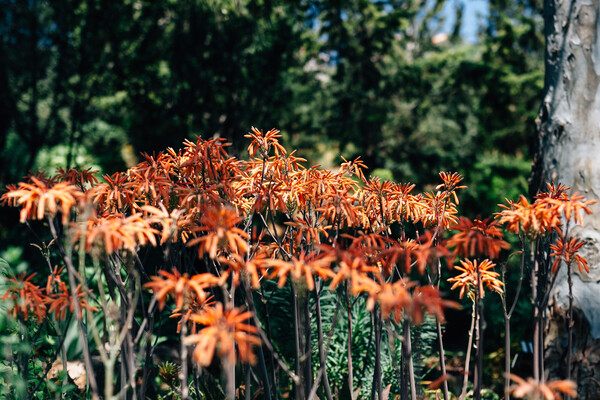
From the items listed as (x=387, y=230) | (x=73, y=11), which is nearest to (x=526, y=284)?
(x=387, y=230)

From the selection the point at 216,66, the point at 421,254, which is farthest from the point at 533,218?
the point at 216,66

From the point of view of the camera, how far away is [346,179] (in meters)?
1.92

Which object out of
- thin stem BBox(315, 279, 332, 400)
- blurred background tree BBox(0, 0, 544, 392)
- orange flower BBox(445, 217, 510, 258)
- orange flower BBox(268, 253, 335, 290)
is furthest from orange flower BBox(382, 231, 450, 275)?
blurred background tree BBox(0, 0, 544, 392)

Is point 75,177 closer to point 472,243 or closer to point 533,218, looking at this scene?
point 472,243

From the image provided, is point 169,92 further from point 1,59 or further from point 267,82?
point 1,59

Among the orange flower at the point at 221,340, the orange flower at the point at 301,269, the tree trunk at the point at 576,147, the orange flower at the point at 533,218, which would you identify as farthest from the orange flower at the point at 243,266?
the tree trunk at the point at 576,147

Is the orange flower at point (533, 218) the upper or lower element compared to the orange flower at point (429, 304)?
upper

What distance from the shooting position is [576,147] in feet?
7.98

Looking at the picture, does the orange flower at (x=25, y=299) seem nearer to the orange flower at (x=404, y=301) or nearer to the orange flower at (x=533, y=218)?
the orange flower at (x=404, y=301)

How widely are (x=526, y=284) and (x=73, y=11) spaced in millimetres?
6746

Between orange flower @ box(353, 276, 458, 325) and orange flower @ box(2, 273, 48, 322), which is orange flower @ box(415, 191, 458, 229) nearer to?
orange flower @ box(353, 276, 458, 325)

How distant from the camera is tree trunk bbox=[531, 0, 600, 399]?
2.16 meters

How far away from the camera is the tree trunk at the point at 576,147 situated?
2.16m

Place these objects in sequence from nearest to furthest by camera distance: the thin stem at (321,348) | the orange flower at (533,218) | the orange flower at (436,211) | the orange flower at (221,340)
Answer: the orange flower at (221,340) → the orange flower at (533,218) → the thin stem at (321,348) → the orange flower at (436,211)
